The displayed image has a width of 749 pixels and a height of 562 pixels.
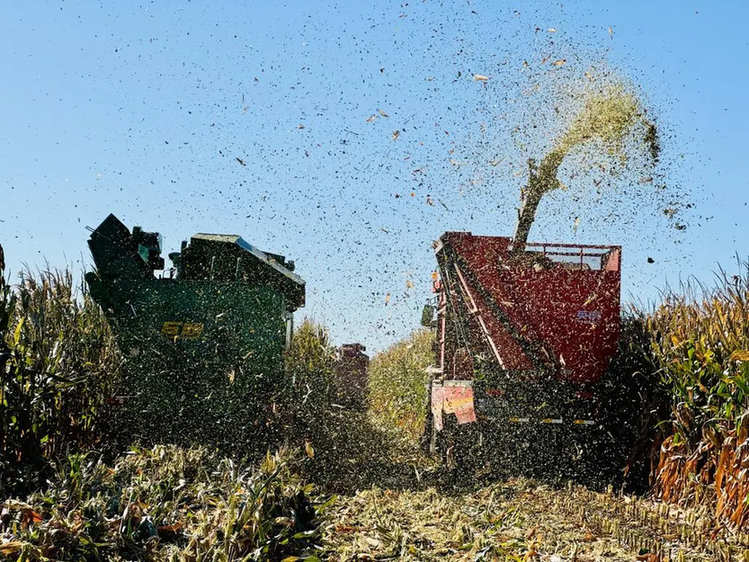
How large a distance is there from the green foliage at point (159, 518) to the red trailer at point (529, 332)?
3126mm

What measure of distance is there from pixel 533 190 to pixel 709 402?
298cm

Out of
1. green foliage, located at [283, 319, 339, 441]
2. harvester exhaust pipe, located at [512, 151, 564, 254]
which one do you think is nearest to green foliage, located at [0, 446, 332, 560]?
green foliage, located at [283, 319, 339, 441]

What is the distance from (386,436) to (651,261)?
539 centimetres

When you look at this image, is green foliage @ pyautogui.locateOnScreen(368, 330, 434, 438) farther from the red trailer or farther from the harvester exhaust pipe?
the harvester exhaust pipe

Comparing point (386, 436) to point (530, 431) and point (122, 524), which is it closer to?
point (530, 431)

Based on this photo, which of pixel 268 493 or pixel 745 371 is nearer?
pixel 268 493

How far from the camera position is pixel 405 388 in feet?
48.7

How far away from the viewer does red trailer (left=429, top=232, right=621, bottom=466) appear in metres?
8.06

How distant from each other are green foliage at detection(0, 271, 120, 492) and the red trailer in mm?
3701

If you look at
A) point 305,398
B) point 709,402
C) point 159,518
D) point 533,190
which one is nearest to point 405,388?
point 305,398

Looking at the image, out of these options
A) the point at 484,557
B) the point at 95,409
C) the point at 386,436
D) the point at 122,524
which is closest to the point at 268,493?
the point at 122,524

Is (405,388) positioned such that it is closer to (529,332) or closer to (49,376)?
(529,332)

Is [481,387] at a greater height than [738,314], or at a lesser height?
lesser

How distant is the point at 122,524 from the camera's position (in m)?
4.16
